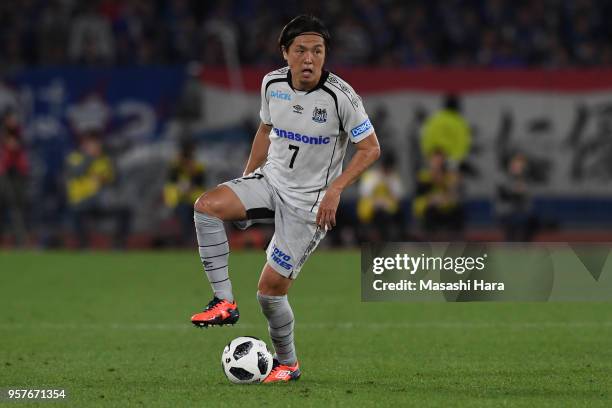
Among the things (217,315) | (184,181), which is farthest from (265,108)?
(184,181)

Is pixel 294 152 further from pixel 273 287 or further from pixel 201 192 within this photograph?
pixel 201 192

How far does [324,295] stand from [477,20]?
1076 centimetres

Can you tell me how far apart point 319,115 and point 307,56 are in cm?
37

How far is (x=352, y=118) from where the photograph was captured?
301 inches

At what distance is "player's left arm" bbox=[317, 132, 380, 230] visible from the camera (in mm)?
7480

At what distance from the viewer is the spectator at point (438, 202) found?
1928 cm

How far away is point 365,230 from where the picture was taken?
20047 millimetres

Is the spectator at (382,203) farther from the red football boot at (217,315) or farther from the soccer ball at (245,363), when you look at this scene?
the red football boot at (217,315)

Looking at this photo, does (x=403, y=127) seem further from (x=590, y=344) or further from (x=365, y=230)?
(x=590, y=344)

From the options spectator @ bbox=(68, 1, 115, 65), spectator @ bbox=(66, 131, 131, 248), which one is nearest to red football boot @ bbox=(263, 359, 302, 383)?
spectator @ bbox=(66, 131, 131, 248)

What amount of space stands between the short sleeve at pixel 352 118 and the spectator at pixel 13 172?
1301 cm

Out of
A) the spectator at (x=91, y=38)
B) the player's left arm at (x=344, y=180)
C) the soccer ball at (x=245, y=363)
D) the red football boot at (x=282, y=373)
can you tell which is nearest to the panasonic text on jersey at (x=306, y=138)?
the player's left arm at (x=344, y=180)

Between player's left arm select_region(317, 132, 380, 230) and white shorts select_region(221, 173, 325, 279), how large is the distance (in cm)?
23

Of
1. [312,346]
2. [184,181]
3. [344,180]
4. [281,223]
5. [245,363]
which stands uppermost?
[344,180]
